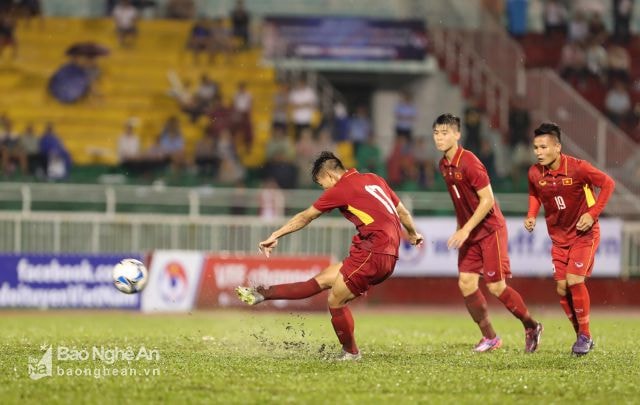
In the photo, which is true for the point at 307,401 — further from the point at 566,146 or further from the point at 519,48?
the point at 519,48

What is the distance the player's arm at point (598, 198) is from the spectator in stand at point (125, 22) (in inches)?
787

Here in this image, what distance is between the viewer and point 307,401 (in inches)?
341

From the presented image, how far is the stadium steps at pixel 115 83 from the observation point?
91.5 feet

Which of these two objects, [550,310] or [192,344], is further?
[550,310]

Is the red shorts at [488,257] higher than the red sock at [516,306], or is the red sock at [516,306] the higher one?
the red shorts at [488,257]

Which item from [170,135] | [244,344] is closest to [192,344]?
[244,344]

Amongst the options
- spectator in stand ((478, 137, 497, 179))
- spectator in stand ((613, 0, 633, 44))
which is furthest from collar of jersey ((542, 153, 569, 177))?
spectator in stand ((613, 0, 633, 44))

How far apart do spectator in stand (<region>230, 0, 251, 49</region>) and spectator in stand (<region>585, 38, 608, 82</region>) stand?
8.71 m

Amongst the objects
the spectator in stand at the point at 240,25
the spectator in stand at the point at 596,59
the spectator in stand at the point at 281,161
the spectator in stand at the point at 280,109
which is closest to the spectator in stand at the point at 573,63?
the spectator in stand at the point at 596,59

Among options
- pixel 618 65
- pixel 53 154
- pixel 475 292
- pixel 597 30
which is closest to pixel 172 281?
pixel 53 154

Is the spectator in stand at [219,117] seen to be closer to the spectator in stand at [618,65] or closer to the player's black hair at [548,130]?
the spectator in stand at [618,65]

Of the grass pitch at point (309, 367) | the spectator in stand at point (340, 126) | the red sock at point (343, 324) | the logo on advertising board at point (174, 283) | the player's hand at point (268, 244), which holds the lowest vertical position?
the logo on advertising board at point (174, 283)

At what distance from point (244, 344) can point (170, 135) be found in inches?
550

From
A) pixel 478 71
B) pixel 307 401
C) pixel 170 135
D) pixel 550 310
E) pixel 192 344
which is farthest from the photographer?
pixel 478 71
